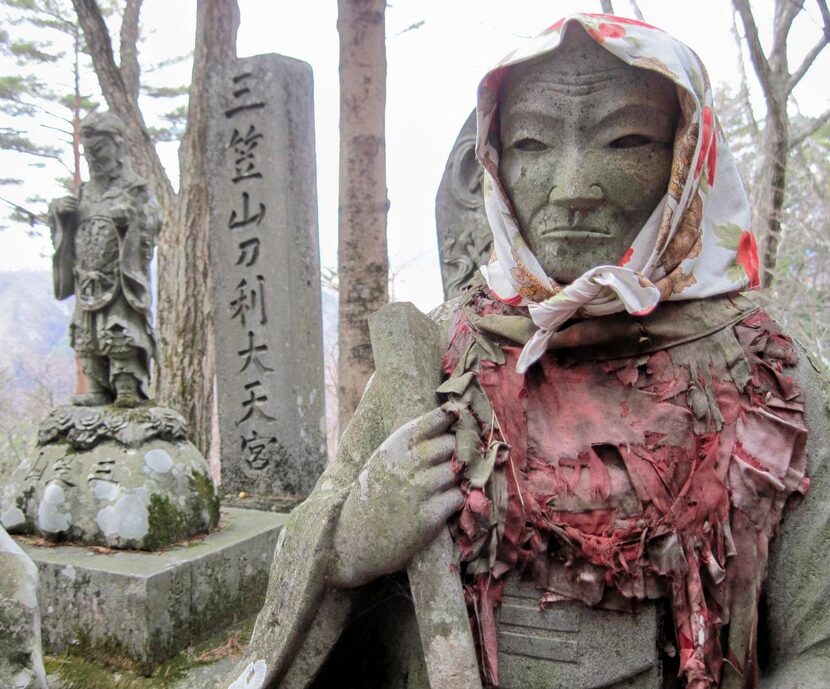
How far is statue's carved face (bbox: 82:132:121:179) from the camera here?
14.8 feet

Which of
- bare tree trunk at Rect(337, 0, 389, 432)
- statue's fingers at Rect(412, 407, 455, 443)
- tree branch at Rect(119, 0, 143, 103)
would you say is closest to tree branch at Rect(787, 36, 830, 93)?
bare tree trunk at Rect(337, 0, 389, 432)

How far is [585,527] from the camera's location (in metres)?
1.29

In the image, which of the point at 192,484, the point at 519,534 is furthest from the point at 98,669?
the point at 519,534

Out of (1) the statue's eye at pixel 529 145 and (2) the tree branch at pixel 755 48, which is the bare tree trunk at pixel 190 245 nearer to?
(2) the tree branch at pixel 755 48

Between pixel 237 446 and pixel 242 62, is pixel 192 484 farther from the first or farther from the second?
pixel 242 62

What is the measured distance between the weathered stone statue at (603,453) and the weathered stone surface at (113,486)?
2.70 metres

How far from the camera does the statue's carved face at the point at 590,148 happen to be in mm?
1317

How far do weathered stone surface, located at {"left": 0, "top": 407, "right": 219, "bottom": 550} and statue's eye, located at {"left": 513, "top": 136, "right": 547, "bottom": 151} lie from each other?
3222mm

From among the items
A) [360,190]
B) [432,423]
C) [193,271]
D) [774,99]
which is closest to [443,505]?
[432,423]

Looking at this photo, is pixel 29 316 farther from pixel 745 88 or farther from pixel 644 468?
pixel 644 468

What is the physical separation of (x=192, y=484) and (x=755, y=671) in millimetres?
3453

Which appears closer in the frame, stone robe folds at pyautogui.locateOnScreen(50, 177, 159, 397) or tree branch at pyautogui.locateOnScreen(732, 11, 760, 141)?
stone robe folds at pyautogui.locateOnScreen(50, 177, 159, 397)

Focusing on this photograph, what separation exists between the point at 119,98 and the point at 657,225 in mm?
8645

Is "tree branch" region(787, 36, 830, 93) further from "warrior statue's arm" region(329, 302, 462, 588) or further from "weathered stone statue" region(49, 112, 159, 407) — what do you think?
"warrior statue's arm" region(329, 302, 462, 588)
